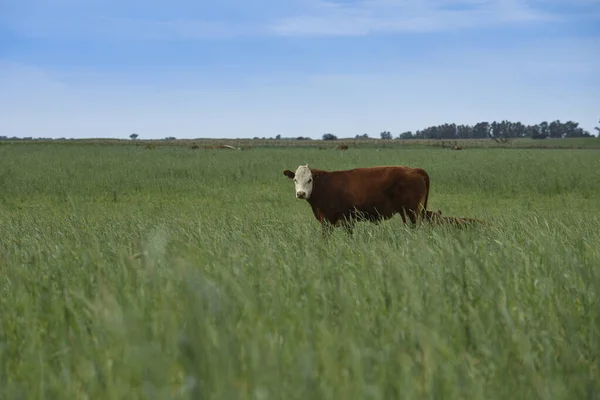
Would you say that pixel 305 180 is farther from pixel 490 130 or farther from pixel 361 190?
pixel 490 130

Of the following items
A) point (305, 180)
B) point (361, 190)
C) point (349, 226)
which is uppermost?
point (305, 180)

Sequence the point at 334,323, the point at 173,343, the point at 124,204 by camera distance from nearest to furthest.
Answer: the point at 173,343
the point at 334,323
the point at 124,204

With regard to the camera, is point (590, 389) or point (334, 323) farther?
point (334, 323)

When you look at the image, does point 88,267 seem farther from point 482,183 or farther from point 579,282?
point 482,183

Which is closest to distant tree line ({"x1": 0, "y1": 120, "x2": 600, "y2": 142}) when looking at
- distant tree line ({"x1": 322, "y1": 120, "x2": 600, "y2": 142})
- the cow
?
distant tree line ({"x1": 322, "y1": 120, "x2": 600, "y2": 142})

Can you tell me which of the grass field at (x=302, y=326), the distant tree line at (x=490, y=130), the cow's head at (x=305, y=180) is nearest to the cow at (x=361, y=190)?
the cow's head at (x=305, y=180)

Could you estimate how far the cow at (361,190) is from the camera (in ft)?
28.9

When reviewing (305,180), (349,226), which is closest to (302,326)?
(349,226)

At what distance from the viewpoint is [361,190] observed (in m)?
8.84

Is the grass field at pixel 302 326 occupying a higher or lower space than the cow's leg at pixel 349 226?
higher

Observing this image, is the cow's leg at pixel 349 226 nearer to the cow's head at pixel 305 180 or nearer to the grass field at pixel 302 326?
the cow's head at pixel 305 180

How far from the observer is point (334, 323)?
2779mm

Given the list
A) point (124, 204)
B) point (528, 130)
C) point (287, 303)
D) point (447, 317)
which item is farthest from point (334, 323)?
point (528, 130)

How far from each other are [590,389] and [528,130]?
193179mm
